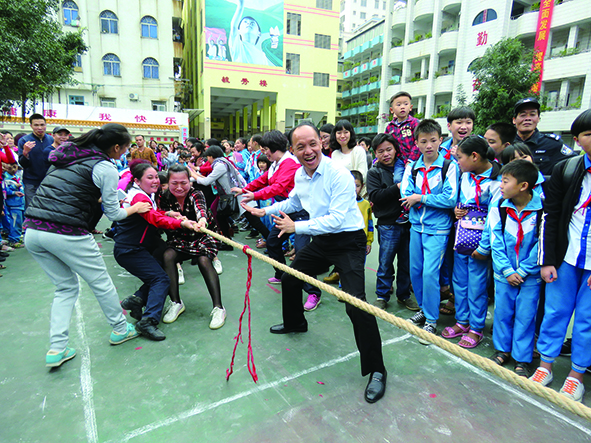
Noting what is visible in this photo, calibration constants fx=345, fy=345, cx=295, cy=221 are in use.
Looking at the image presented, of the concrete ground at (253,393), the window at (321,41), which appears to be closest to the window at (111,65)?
the window at (321,41)

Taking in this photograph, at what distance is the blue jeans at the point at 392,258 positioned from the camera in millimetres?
3766

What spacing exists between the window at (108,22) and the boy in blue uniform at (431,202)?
1038 inches

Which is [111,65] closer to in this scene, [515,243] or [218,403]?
[218,403]

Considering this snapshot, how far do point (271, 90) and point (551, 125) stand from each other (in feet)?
59.4

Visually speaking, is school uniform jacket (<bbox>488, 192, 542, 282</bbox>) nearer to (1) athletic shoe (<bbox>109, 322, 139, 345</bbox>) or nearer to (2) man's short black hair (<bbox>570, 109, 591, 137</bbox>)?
(2) man's short black hair (<bbox>570, 109, 591, 137</bbox>)

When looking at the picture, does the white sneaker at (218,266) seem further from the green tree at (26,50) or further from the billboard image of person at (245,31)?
the billboard image of person at (245,31)

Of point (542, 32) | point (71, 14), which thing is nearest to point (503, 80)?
point (542, 32)

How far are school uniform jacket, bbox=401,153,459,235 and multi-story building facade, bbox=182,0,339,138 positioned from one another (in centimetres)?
2339

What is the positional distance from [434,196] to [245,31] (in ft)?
84.4

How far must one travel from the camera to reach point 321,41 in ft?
91.2

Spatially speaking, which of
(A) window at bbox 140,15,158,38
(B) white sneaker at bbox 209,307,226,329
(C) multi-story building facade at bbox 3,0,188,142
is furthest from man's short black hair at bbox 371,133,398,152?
(A) window at bbox 140,15,158,38

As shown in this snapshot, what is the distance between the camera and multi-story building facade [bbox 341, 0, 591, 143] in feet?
57.8

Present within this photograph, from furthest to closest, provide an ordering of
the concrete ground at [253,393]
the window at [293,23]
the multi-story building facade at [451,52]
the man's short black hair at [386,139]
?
1. the window at [293,23]
2. the multi-story building facade at [451,52]
3. the man's short black hair at [386,139]
4. the concrete ground at [253,393]

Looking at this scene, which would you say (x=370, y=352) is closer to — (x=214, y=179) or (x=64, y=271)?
(x=64, y=271)
